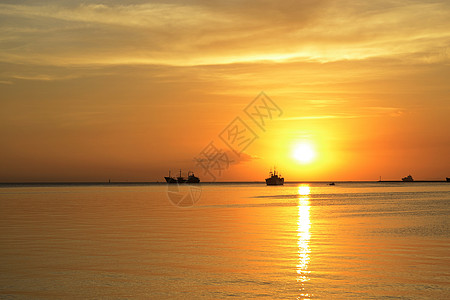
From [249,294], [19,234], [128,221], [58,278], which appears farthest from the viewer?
[128,221]

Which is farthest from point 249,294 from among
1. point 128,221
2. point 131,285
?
point 128,221

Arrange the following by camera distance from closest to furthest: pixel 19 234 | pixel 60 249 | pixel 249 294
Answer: pixel 249 294, pixel 60 249, pixel 19 234

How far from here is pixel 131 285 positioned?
20000mm

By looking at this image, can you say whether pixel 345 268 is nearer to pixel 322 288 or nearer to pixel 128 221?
pixel 322 288

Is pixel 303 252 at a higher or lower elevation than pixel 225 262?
higher

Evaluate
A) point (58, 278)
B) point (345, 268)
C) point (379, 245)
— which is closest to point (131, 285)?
point (58, 278)

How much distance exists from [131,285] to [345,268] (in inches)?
375

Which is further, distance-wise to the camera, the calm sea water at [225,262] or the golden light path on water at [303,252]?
the golden light path on water at [303,252]

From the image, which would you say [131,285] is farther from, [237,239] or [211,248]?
[237,239]

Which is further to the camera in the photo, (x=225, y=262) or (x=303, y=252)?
(x=303, y=252)

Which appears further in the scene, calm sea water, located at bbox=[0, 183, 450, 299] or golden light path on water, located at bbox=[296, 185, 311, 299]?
golden light path on water, located at bbox=[296, 185, 311, 299]

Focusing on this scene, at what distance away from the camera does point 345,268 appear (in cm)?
2305

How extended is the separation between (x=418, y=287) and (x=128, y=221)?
33392mm

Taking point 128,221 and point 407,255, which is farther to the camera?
point 128,221
